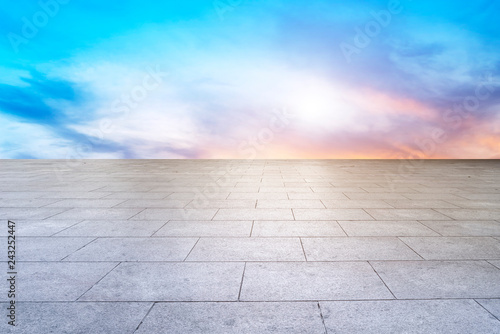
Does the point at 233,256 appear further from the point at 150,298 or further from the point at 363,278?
the point at 363,278

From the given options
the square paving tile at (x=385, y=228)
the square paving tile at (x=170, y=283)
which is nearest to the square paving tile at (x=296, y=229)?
the square paving tile at (x=385, y=228)

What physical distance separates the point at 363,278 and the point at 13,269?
16.1 feet

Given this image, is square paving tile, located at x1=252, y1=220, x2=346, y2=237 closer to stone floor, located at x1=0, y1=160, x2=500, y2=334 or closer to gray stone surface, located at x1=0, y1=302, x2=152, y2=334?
stone floor, located at x1=0, y1=160, x2=500, y2=334

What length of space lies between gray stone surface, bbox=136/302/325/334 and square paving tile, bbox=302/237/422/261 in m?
1.43

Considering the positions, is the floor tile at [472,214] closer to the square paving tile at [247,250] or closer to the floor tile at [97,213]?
the square paving tile at [247,250]

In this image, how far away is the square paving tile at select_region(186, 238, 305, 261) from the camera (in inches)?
175

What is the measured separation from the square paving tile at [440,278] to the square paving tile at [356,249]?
26cm

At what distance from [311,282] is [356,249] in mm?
1471

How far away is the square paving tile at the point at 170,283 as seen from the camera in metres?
3.35

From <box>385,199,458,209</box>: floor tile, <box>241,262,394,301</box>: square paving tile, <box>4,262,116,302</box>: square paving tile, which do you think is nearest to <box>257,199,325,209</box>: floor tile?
<box>385,199,458,209</box>: floor tile

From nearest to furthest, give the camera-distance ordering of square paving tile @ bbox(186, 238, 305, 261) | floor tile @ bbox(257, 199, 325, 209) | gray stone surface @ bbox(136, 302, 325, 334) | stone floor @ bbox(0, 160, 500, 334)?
gray stone surface @ bbox(136, 302, 325, 334), stone floor @ bbox(0, 160, 500, 334), square paving tile @ bbox(186, 238, 305, 261), floor tile @ bbox(257, 199, 325, 209)

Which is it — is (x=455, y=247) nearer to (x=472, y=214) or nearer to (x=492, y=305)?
(x=492, y=305)

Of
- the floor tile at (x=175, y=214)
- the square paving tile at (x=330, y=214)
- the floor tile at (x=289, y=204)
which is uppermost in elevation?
the floor tile at (x=289, y=204)

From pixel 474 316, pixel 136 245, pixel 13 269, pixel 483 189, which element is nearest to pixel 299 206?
pixel 136 245
